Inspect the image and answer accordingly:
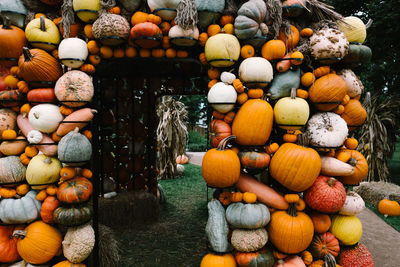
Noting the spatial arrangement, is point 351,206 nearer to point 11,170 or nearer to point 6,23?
point 11,170

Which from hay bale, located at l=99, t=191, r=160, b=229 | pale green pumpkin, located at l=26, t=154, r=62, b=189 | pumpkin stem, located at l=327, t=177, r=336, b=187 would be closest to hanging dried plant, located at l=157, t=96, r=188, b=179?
hay bale, located at l=99, t=191, r=160, b=229

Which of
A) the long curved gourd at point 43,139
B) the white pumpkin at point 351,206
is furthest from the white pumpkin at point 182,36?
the white pumpkin at point 351,206

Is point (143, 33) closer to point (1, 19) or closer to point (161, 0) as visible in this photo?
point (161, 0)

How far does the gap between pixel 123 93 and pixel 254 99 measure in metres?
3.58

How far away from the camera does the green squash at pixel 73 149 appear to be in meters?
2.68

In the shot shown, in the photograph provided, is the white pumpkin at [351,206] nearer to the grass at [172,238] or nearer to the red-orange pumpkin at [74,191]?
the grass at [172,238]

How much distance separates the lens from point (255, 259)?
2.65 m

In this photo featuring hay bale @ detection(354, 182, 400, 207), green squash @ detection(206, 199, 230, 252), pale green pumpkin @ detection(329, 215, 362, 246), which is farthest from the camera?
hay bale @ detection(354, 182, 400, 207)

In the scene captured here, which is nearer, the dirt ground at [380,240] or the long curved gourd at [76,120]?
the long curved gourd at [76,120]

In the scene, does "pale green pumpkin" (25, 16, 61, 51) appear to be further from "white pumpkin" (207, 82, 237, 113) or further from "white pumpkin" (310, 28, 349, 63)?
"white pumpkin" (310, 28, 349, 63)

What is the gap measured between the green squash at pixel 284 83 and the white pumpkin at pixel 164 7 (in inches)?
56.1

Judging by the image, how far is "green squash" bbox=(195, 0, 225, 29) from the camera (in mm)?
2809

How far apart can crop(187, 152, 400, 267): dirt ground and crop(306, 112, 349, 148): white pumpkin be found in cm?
207

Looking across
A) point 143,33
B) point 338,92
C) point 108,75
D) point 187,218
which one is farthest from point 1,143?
point 338,92
